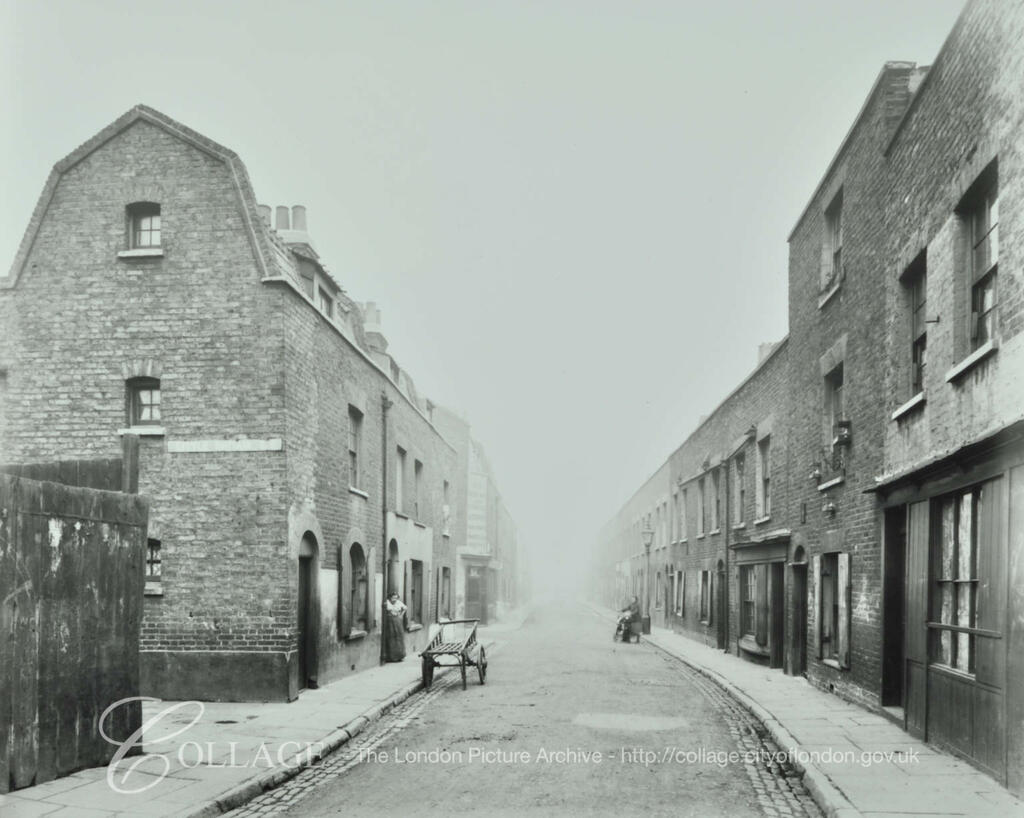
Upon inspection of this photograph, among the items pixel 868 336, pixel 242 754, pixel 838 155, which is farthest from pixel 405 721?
pixel 838 155

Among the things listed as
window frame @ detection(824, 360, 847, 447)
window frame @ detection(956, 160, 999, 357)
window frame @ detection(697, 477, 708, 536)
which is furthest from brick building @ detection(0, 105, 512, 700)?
window frame @ detection(697, 477, 708, 536)

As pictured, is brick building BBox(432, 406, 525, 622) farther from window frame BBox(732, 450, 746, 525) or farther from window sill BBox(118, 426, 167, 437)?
window sill BBox(118, 426, 167, 437)

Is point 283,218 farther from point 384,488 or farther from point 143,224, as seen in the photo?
point 384,488

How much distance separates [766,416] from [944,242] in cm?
1005

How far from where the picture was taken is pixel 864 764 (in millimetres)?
8531

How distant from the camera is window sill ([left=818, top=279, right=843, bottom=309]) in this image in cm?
1430

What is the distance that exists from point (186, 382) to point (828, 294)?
952 cm

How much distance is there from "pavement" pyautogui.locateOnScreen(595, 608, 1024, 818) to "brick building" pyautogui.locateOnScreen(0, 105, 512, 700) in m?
6.52

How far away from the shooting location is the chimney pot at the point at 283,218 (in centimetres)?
1852

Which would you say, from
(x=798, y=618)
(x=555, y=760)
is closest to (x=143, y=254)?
(x=555, y=760)

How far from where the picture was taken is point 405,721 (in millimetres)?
11758

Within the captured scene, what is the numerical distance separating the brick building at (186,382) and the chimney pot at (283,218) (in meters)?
4.16

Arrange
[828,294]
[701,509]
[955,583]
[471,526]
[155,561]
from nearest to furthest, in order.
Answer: [955,583] < [155,561] < [828,294] < [701,509] < [471,526]

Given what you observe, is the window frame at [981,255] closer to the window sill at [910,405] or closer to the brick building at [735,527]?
the window sill at [910,405]
